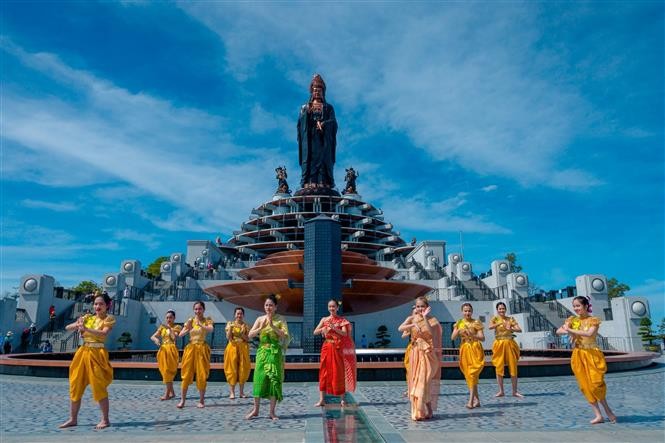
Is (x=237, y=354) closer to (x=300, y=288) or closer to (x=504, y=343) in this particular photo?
(x=504, y=343)

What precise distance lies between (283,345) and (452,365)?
639 cm

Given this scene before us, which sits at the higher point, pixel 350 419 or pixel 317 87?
pixel 317 87

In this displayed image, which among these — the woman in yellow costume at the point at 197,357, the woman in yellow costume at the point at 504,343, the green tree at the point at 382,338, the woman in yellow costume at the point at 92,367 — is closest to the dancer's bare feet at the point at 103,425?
the woman in yellow costume at the point at 92,367

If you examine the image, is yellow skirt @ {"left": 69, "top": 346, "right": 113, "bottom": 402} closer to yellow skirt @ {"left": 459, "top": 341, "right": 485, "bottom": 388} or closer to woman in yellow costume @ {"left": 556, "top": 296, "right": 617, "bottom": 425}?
yellow skirt @ {"left": 459, "top": 341, "right": 485, "bottom": 388}

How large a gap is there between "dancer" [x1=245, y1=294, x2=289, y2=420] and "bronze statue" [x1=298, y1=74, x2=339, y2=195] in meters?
39.8

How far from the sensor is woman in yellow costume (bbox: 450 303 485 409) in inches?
295

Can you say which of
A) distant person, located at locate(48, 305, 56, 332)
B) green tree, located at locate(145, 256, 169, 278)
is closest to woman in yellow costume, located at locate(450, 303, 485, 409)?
distant person, located at locate(48, 305, 56, 332)

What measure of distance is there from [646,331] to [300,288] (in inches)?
698

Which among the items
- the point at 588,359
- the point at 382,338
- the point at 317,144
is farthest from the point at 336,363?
the point at 317,144

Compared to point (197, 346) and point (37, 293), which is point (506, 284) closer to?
point (197, 346)

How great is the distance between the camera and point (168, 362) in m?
8.91

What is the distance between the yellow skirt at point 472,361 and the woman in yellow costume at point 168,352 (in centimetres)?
588

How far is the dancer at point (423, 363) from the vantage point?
247 inches

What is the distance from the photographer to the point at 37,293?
76.4 feet
